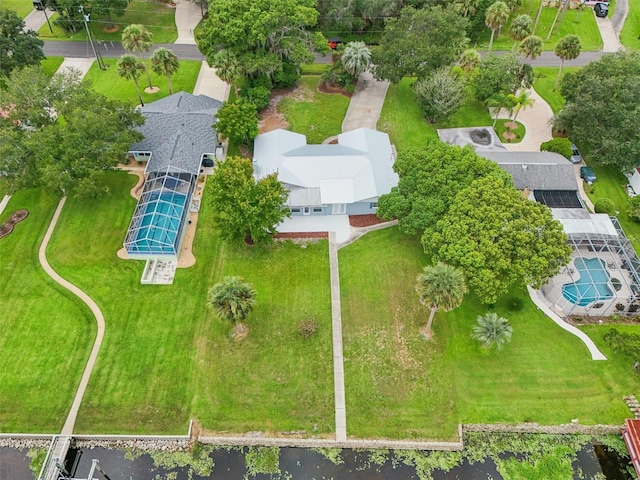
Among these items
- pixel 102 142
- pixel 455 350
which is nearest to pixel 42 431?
pixel 102 142

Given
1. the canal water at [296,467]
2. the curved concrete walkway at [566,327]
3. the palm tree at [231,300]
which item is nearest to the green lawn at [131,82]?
the palm tree at [231,300]

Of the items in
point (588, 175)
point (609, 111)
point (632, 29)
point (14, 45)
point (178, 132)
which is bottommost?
point (588, 175)

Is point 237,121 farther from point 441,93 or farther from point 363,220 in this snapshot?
point 441,93

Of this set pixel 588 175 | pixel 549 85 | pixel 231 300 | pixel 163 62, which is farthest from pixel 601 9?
pixel 231 300

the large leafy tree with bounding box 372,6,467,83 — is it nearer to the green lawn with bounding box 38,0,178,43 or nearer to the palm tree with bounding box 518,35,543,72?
the palm tree with bounding box 518,35,543,72

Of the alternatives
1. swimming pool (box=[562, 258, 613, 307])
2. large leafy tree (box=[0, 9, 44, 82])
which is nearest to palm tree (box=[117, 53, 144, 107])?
large leafy tree (box=[0, 9, 44, 82])

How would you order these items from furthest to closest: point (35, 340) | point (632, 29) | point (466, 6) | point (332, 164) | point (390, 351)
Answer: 1. point (632, 29)
2. point (466, 6)
3. point (332, 164)
4. point (35, 340)
5. point (390, 351)
